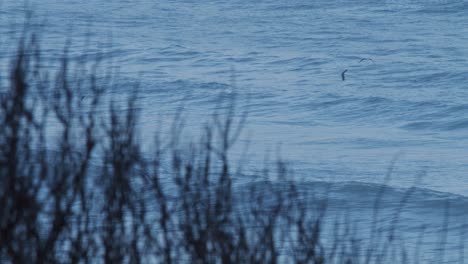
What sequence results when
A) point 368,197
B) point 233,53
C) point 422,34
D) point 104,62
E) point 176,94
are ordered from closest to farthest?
point 368,197 → point 176,94 → point 104,62 → point 233,53 → point 422,34

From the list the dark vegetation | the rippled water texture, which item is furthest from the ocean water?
A: the dark vegetation

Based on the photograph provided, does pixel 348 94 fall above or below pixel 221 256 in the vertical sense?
below

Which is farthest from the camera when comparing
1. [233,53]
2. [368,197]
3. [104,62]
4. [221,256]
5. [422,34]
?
[422,34]

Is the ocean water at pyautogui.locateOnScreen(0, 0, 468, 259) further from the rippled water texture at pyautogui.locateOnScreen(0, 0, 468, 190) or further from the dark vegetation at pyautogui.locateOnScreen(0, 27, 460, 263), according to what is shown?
the dark vegetation at pyautogui.locateOnScreen(0, 27, 460, 263)

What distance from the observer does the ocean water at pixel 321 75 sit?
15.1 m

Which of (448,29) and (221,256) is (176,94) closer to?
(448,29)

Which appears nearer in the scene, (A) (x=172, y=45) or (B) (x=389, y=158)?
(B) (x=389, y=158)

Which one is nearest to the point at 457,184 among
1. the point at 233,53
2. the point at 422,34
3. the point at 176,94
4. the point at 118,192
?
the point at 176,94

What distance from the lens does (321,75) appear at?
26.2 m

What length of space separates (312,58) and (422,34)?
5.31m

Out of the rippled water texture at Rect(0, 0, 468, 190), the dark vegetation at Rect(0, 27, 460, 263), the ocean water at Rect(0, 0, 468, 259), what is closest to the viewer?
the dark vegetation at Rect(0, 27, 460, 263)

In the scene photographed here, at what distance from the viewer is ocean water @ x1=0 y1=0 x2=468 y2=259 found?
15.1 meters

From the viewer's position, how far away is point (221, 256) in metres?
3.74

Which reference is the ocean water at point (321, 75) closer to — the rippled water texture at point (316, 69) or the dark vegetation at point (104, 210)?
the rippled water texture at point (316, 69)
